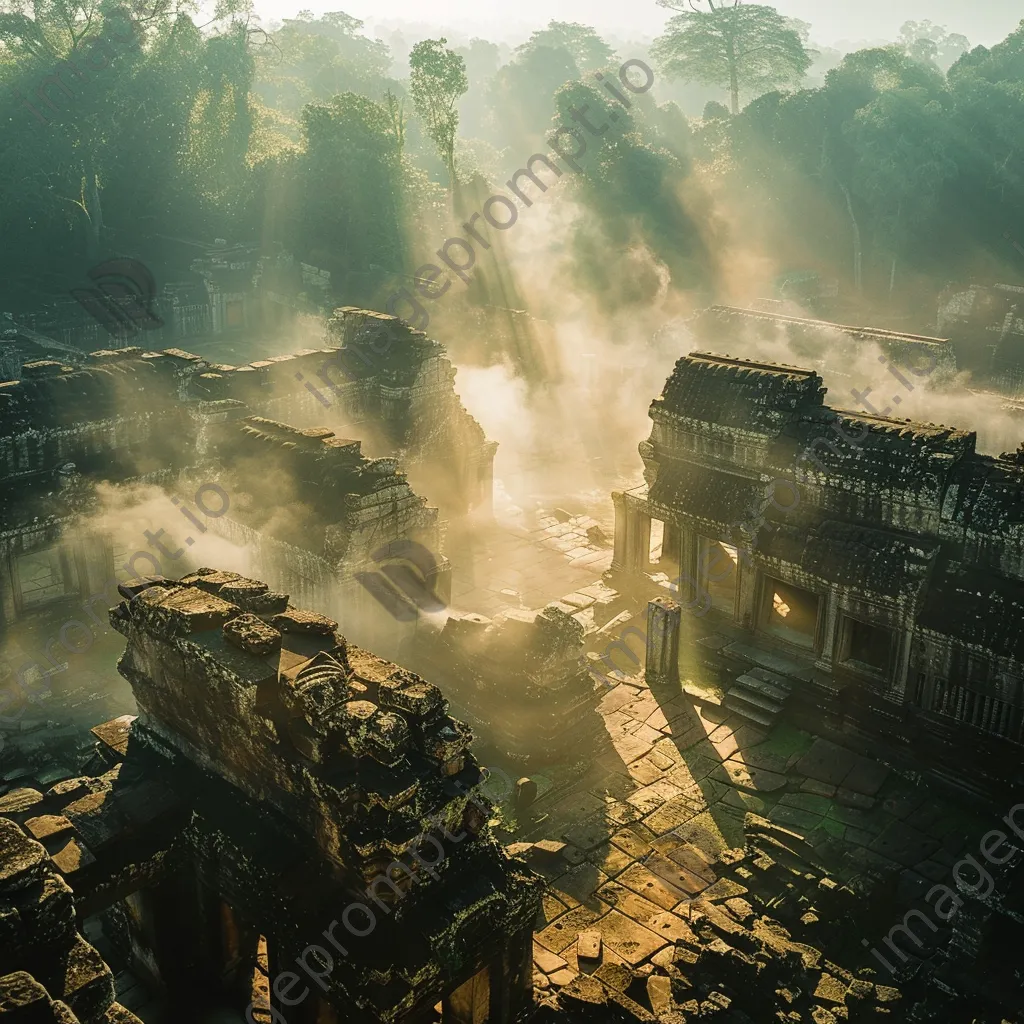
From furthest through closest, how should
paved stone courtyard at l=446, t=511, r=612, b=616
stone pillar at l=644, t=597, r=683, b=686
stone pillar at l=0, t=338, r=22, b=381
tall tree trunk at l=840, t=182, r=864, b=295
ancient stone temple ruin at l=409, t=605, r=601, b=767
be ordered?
tall tree trunk at l=840, t=182, r=864, b=295 → stone pillar at l=0, t=338, r=22, b=381 → paved stone courtyard at l=446, t=511, r=612, b=616 → stone pillar at l=644, t=597, r=683, b=686 → ancient stone temple ruin at l=409, t=605, r=601, b=767

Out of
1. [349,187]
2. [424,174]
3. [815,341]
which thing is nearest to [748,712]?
[815,341]

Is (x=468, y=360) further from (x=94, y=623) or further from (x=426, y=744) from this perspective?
(x=426, y=744)

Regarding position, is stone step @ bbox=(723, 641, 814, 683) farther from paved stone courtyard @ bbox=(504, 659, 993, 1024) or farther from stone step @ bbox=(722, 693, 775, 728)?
paved stone courtyard @ bbox=(504, 659, 993, 1024)

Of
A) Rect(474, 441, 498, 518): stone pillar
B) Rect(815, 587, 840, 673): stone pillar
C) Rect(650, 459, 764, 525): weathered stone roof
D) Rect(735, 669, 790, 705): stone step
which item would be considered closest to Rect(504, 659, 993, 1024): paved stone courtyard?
Rect(735, 669, 790, 705): stone step

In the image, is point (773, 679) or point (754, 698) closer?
point (754, 698)

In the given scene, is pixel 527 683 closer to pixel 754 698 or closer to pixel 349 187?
pixel 754 698
